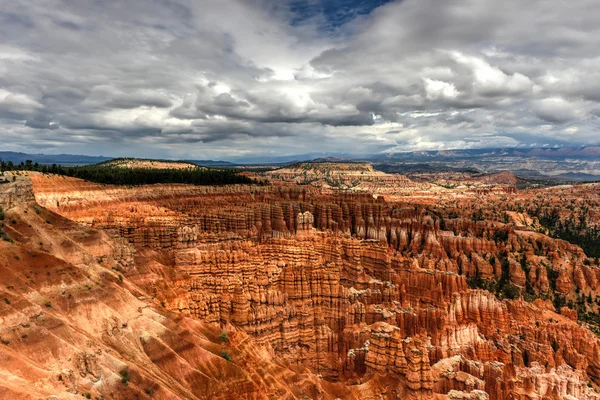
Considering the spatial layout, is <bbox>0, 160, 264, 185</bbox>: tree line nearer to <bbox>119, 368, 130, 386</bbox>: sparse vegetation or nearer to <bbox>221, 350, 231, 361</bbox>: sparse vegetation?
<bbox>221, 350, 231, 361</bbox>: sparse vegetation

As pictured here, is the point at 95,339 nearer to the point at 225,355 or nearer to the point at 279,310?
the point at 225,355

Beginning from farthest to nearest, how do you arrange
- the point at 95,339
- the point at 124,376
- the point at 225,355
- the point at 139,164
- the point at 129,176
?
the point at 139,164 → the point at 129,176 → the point at 225,355 → the point at 95,339 → the point at 124,376

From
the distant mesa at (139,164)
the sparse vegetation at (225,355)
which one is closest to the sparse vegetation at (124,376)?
the sparse vegetation at (225,355)

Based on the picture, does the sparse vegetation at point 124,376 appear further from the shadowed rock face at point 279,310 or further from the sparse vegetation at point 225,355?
the sparse vegetation at point 225,355

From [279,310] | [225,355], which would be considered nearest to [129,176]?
[279,310]

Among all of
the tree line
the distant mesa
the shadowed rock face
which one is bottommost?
the shadowed rock face

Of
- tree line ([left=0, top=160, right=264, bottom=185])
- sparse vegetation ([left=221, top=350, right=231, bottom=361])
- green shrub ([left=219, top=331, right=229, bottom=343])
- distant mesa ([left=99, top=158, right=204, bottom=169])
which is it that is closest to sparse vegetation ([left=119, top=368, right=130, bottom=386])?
sparse vegetation ([left=221, top=350, right=231, bottom=361])

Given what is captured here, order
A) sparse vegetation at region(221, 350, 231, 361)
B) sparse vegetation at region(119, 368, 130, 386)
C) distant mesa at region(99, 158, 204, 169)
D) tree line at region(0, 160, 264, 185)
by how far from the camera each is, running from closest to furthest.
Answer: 1. sparse vegetation at region(119, 368, 130, 386)
2. sparse vegetation at region(221, 350, 231, 361)
3. tree line at region(0, 160, 264, 185)
4. distant mesa at region(99, 158, 204, 169)

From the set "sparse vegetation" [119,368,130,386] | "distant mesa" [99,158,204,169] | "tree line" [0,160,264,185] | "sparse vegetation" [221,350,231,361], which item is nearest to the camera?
"sparse vegetation" [119,368,130,386]

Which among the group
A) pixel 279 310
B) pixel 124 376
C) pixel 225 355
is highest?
pixel 124 376
